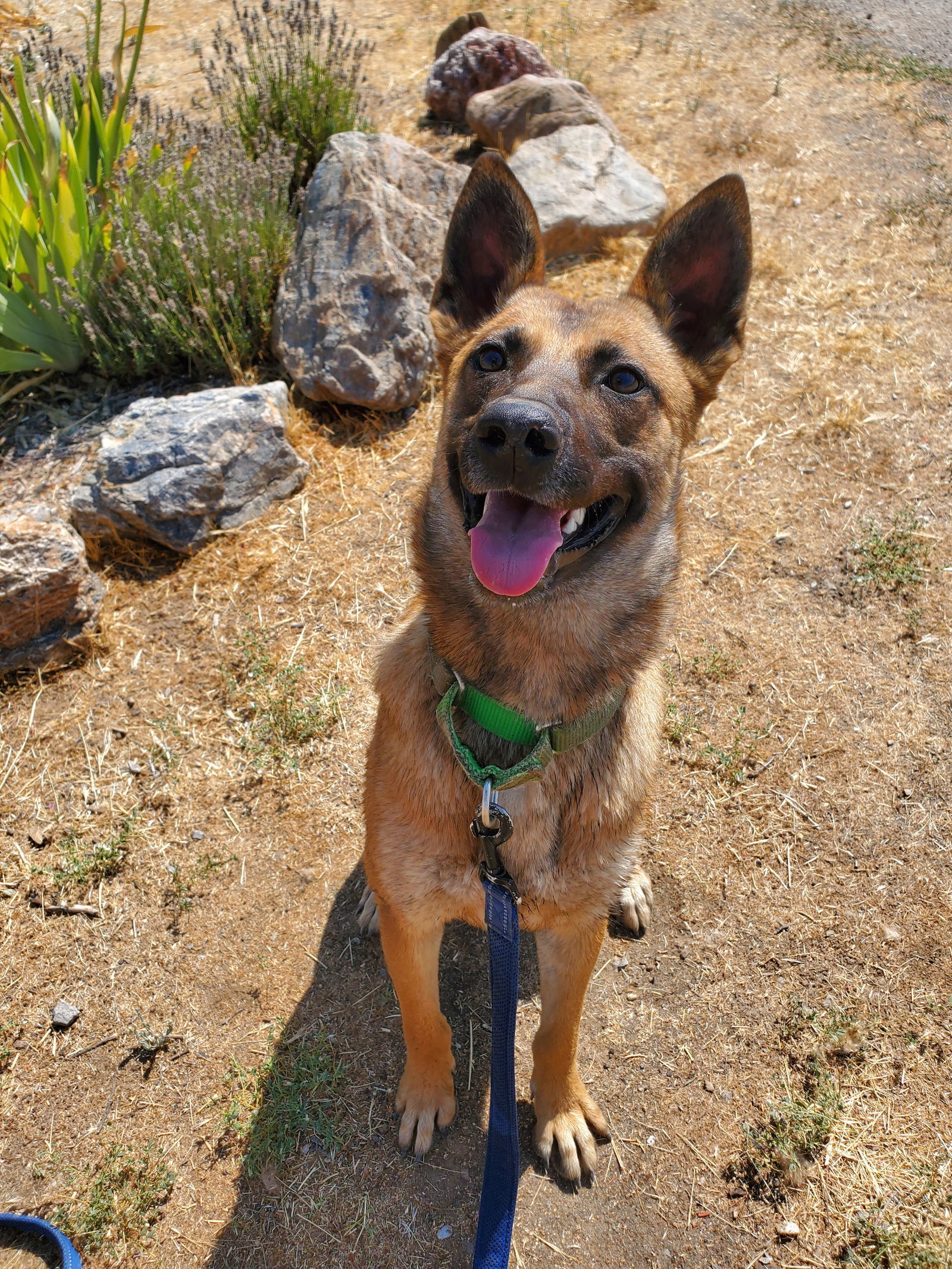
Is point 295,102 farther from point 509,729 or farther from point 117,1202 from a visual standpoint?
point 117,1202

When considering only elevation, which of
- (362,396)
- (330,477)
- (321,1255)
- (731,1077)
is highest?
(362,396)

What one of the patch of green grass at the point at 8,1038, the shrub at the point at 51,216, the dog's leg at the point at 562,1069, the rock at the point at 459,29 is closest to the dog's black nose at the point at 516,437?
the dog's leg at the point at 562,1069

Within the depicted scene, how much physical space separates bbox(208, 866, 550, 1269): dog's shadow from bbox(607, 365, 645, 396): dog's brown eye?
85.8 inches

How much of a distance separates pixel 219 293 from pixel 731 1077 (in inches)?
190

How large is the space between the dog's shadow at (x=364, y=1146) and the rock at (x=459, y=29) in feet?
28.4

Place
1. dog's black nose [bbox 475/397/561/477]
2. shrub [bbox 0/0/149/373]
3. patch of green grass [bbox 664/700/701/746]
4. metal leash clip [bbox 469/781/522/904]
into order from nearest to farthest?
dog's black nose [bbox 475/397/561/477], metal leash clip [bbox 469/781/522/904], patch of green grass [bbox 664/700/701/746], shrub [bbox 0/0/149/373]

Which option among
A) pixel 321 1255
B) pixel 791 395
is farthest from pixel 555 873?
pixel 791 395

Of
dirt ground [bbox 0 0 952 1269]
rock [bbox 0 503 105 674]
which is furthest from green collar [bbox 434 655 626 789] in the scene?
rock [bbox 0 503 105 674]

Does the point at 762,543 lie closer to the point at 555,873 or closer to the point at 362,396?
the point at 362,396

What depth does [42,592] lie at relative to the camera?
3971 mm

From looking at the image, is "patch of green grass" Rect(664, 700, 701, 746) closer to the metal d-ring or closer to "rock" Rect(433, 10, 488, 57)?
the metal d-ring

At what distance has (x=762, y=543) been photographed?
4.66 m

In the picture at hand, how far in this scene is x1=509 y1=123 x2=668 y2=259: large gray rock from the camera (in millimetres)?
6371

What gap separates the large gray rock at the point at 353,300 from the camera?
5086 mm
